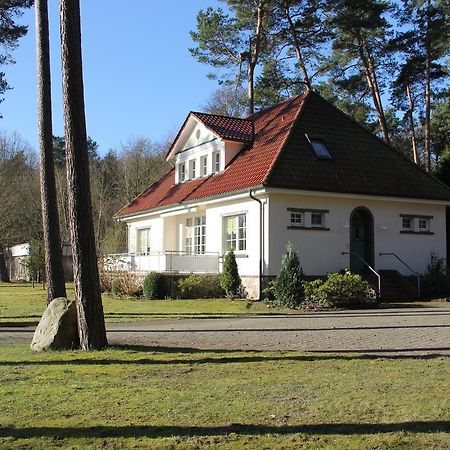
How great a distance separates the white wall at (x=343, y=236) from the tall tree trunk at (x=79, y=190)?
13.4 m

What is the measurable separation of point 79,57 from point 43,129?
5.54 m

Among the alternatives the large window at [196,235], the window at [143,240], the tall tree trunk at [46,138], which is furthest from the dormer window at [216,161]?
the tall tree trunk at [46,138]

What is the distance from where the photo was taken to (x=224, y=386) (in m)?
7.59

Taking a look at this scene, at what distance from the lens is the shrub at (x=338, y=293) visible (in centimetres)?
2028

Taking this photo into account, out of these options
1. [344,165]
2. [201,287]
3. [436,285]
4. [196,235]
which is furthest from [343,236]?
[196,235]

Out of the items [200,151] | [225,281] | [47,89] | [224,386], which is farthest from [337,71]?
[224,386]

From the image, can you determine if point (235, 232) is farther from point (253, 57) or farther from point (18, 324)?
point (253, 57)

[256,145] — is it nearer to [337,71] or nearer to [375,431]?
A: [337,71]

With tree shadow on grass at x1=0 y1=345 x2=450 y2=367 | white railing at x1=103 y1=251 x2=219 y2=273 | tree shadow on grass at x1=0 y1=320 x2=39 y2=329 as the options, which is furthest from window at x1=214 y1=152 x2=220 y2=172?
tree shadow on grass at x1=0 y1=345 x2=450 y2=367

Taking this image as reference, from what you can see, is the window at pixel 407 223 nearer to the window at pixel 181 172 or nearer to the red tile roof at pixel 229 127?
the red tile roof at pixel 229 127

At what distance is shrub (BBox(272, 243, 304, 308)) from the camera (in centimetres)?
2080

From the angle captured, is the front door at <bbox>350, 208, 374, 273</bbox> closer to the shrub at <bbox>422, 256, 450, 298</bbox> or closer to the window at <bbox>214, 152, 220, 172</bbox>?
the shrub at <bbox>422, 256, 450, 298</bbox>

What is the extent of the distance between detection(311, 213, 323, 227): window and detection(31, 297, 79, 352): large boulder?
14884 millimetres

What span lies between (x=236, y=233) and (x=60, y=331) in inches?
620
